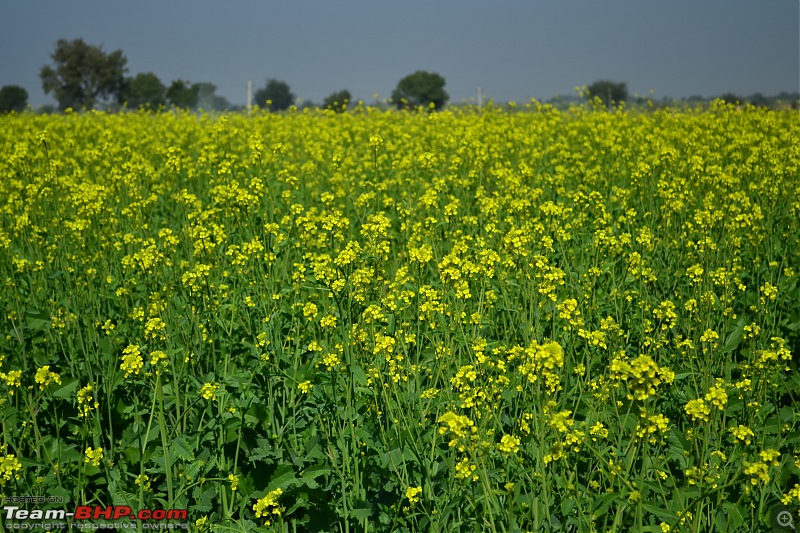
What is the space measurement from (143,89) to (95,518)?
8123 cm

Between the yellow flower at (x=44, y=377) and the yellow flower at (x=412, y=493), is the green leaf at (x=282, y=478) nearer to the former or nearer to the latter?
the yellow flower at (x=412, y=493)

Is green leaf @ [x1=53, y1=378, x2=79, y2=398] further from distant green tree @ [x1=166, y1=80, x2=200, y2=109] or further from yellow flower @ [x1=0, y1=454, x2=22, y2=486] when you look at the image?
distant green tree @ [x1=166, y1=80, x2=200, y2=109]

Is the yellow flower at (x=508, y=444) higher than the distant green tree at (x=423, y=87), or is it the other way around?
the distant green tree at (x=423, y=87)

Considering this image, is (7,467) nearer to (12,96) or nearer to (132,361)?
(132,361)

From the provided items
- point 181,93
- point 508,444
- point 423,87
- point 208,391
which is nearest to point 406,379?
point 508,444

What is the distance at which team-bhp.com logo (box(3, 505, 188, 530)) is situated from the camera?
2.99 meters

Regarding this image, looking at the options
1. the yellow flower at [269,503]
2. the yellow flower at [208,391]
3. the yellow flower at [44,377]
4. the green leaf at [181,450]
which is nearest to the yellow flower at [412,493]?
the yellow flower at [269,503]

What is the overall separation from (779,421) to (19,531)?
11.4 ft

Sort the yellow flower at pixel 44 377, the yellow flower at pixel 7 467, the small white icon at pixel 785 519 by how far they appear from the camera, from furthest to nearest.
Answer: the yellow flower at pixel 44 377
the yellow flower at pixel 7 467
the small white icon at pixel 785 519

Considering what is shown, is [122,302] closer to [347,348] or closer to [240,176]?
[347,348]

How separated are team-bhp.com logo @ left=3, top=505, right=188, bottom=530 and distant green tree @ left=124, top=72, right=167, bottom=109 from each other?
75.2m

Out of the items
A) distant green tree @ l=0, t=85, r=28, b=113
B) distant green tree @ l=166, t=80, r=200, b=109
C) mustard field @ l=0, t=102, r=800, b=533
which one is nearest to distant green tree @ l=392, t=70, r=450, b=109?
distant green tree @ l=166, t=80, r=200, b=109

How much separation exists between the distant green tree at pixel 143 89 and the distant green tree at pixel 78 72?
277cm

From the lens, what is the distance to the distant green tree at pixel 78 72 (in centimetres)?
7081
